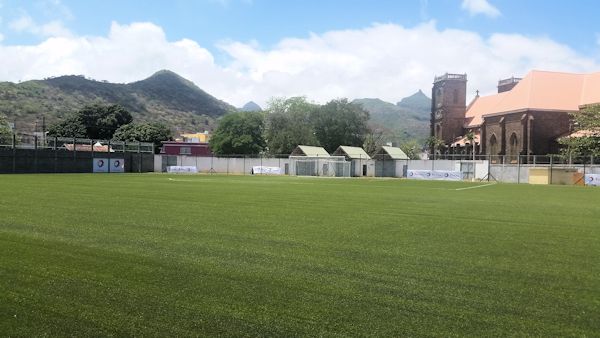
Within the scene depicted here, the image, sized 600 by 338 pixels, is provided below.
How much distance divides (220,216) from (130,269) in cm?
646

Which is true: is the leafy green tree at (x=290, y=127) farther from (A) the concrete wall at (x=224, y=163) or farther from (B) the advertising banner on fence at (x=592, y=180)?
(B) the advertising banner on fence at (x=592, y=180)

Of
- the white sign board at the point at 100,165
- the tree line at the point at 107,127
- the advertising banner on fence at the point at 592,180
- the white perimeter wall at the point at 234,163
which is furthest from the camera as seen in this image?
the tree line at the point at 107,127

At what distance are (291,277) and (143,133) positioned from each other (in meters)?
91.9

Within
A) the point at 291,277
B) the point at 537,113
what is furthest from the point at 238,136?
the point at 291,277

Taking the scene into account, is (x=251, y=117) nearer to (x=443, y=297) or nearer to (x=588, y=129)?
(x=588, y=129)

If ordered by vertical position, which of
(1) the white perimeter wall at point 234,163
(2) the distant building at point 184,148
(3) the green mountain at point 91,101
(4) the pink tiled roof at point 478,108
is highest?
(3) the green mountain at point 91,101

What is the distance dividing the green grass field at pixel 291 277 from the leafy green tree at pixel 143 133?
83.9 m

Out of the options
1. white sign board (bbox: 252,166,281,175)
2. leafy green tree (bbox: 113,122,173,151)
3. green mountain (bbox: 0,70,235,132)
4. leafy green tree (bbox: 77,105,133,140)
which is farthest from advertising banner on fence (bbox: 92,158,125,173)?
green mountain (bbox: 0,70,235,132)

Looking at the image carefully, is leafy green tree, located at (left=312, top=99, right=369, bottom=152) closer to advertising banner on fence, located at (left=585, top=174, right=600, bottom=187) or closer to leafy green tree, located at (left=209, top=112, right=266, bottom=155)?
leafy green tree, located at (left=209, top=112, right=266, bottom=155)

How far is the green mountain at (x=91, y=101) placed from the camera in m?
115

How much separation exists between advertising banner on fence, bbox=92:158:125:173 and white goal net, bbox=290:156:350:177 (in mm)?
21187

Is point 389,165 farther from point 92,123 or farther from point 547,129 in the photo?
point 92,123

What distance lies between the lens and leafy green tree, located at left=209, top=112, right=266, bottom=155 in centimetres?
8800

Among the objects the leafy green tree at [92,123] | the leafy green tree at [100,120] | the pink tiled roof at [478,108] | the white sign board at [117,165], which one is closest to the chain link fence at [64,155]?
the white sign board at [117,165]
